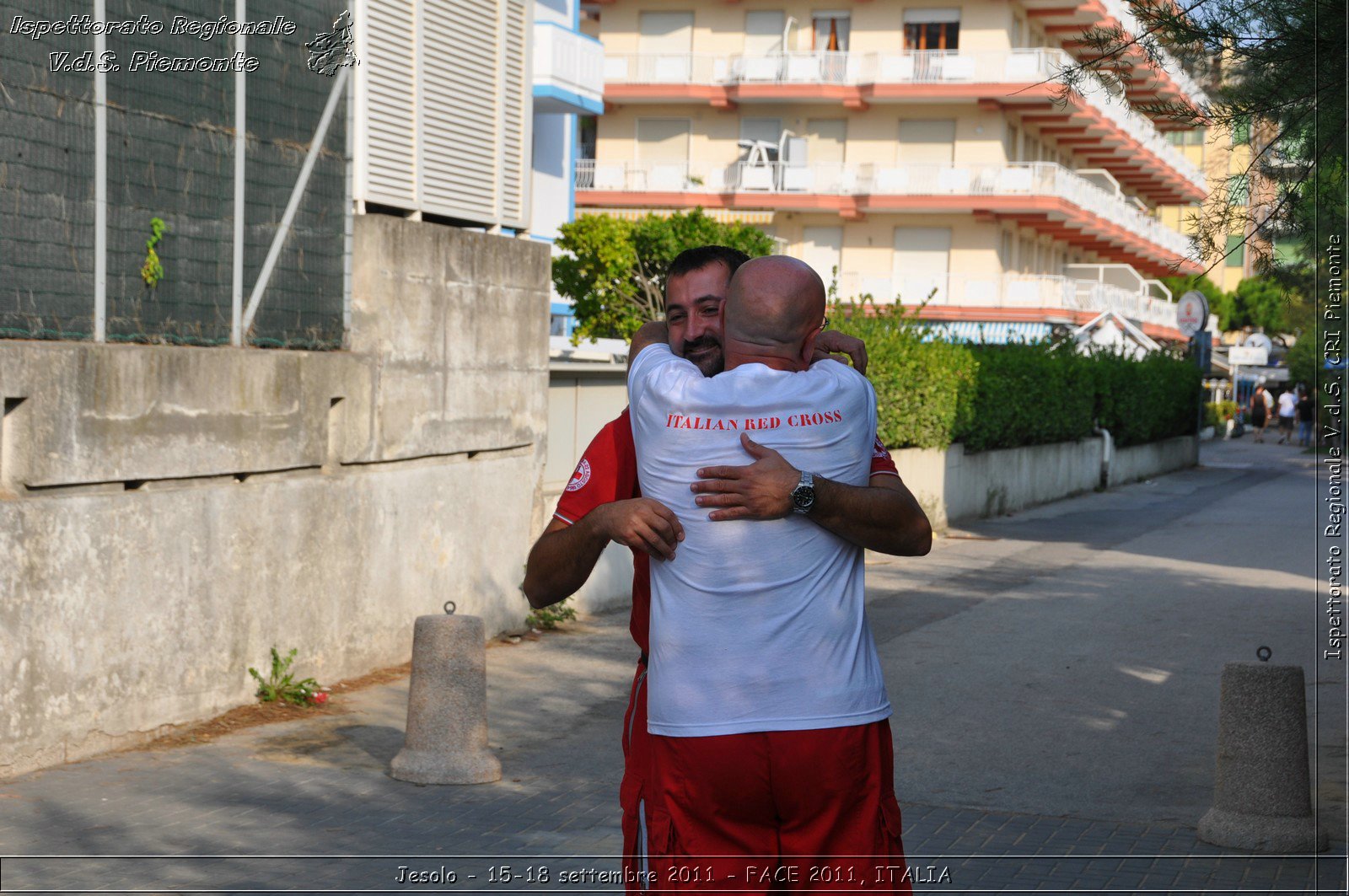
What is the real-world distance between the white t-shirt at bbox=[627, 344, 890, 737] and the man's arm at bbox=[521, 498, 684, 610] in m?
0.05

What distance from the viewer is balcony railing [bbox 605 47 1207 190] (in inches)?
1736

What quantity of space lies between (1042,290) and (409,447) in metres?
38.9

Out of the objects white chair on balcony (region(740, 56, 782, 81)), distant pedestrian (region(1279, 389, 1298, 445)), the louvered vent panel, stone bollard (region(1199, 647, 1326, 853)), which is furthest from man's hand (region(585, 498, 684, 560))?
distant pedestrian (region(1279, 389, 1298, 445))

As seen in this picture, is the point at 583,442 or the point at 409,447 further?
the point at 583,442

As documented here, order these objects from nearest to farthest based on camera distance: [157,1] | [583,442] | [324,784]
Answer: [324,784] < [157,1] < [583,442]

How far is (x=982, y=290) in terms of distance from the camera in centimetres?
4584

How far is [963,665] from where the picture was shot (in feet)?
34.3

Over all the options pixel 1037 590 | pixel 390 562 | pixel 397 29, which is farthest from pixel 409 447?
pixel 1037 590

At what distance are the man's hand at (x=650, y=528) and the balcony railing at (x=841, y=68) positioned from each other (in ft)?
137

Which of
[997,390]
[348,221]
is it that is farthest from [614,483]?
[997,390]

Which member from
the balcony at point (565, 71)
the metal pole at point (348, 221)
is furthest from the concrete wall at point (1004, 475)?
the metal pole at point (348, 221)

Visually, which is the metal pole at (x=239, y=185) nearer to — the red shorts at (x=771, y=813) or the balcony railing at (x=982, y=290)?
the red shorts at (x=771, y=813)

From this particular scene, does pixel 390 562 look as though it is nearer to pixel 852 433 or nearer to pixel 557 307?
pixel 852 433

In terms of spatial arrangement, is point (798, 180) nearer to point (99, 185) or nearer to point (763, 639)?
point (99, 185)
